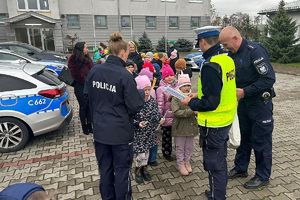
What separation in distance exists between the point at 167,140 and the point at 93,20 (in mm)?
25520

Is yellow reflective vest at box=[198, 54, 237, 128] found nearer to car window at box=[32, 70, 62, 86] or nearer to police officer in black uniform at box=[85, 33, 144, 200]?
police officer in black uniform at box=[85, 33, 144, 200]

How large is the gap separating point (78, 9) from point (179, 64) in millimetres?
24146

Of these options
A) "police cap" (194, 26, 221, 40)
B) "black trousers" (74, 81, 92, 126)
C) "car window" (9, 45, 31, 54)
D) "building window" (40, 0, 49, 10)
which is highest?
"building window" (40, 0, 49, 10)

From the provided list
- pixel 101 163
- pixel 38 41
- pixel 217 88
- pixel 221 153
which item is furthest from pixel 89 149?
pixel 38 41

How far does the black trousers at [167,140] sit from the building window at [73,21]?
2541 centimetres

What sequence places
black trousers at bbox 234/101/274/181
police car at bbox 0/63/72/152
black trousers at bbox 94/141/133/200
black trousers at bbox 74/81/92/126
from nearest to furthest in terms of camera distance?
black trousers at bbox 94/141/133/200
black trousers at bbox 234/101/274/181
police car at bbox 0/63/72/152
black trousers at bbox 74/81/92/126

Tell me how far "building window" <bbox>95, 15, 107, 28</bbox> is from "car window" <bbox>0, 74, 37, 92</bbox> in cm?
2458

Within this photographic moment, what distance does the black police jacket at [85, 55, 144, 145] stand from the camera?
2.61 meters

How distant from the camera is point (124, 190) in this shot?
9.56 ft

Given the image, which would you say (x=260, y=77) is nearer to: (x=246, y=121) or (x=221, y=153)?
(x=246, y=121)

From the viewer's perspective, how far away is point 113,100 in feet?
8.70

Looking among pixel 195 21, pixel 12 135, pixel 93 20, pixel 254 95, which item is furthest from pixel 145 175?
pixel 195 21

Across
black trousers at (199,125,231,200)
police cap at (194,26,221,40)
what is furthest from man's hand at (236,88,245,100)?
police cap at (194,26,221,40)

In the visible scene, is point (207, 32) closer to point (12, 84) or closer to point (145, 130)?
point (145, 130)
